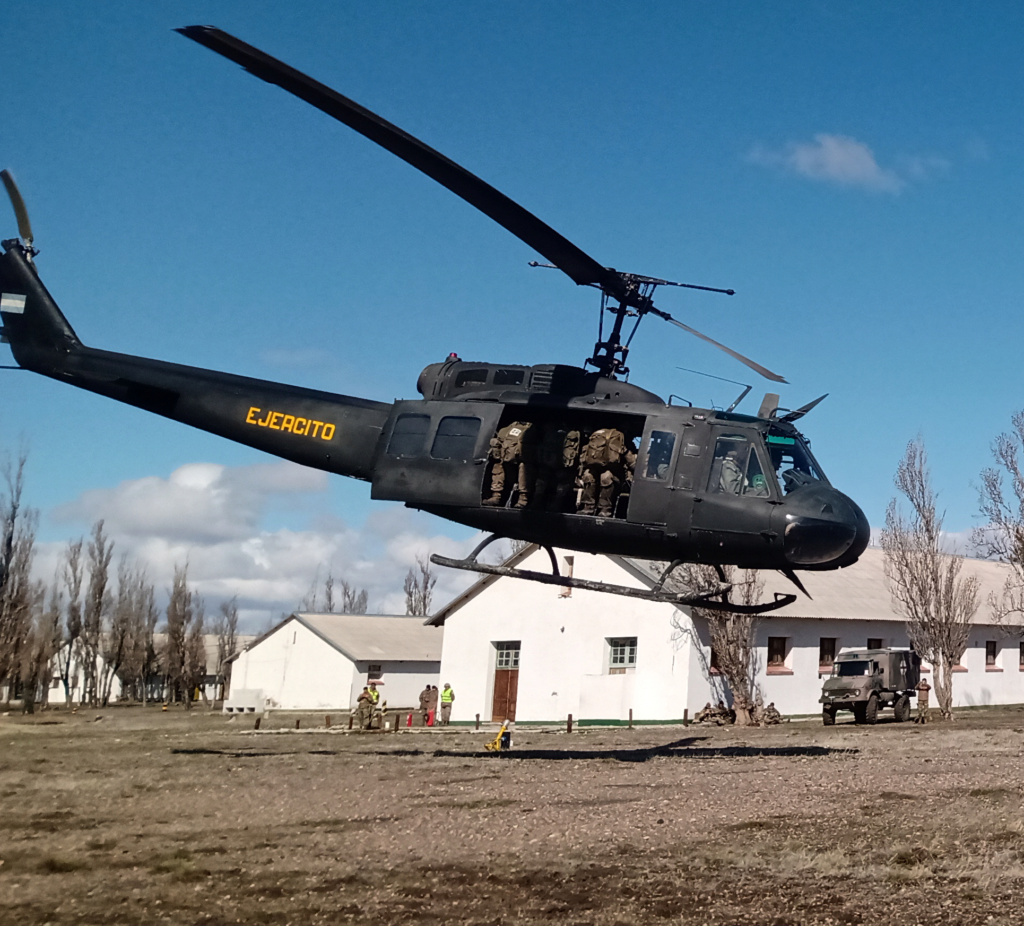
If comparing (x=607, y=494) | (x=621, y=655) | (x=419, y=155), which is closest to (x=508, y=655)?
(x=621, y=655)

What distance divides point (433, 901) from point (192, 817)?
17.1 feet

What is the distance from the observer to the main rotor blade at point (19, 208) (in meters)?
20.0

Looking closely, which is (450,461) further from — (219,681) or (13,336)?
(219,681)

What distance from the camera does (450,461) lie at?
642 inches

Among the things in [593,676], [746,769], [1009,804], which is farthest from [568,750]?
[593,676]

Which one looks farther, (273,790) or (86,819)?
(273,790)

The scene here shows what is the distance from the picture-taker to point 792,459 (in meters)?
15.5

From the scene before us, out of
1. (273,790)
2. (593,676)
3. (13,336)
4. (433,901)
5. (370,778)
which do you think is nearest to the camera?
(433,901)

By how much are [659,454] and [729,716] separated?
21.6 metres

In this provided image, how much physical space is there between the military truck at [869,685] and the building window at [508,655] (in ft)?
43.0

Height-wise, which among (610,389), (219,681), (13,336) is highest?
(13,336)

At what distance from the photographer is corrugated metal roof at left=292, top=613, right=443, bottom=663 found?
58.7 m

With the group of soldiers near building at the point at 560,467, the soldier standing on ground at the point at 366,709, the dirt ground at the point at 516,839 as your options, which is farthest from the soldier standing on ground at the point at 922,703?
the group of soldiers near building at the point at 560,467

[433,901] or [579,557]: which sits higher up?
[579,557]
